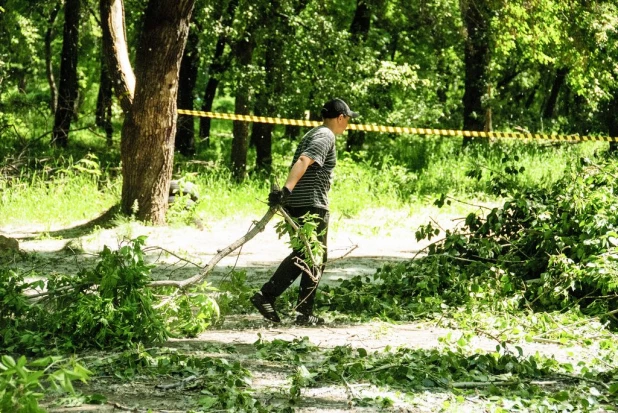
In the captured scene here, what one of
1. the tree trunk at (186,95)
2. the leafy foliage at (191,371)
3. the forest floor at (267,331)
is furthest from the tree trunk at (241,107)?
the leafy foliage at (191,371)

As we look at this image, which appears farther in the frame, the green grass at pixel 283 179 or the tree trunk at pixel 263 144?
the tree trunk at pixel 263 144

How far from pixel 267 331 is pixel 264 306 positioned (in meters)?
0.25

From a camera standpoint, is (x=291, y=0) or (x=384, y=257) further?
(x=291, y=0)

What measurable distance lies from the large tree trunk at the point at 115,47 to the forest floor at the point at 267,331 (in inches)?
79.8

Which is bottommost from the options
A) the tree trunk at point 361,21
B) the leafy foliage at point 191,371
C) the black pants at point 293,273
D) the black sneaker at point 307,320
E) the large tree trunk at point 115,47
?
the black sneaker at point 307,320

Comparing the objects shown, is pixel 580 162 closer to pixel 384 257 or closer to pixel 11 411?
pixel 384 257

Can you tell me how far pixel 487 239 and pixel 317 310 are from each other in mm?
1870

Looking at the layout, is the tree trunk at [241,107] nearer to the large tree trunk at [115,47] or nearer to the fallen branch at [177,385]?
the large tree trunk at [115,47]

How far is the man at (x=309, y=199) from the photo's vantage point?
7133 mm

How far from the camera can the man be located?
713cm

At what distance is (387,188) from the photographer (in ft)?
51.5

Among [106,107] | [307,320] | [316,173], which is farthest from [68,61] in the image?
[307,320]

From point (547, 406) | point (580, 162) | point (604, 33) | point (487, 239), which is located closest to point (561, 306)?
point (487, 239)

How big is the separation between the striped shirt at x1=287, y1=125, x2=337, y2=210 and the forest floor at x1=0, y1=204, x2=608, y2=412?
0.54 m
